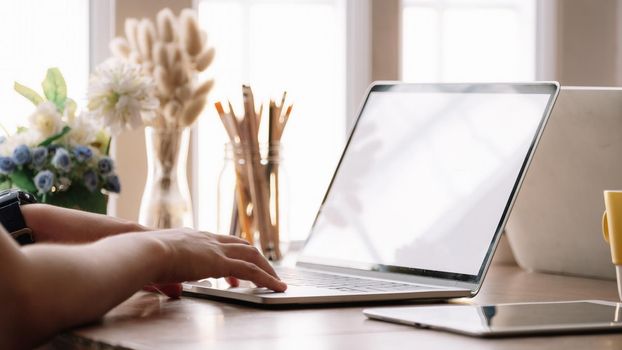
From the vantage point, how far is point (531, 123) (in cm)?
137

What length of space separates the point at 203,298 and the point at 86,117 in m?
0.83

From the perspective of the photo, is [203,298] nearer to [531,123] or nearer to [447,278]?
[447,278]

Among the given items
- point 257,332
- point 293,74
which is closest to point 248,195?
point 257,332

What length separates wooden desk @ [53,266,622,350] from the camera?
0.87 metres

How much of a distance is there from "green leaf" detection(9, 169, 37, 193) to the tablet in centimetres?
101

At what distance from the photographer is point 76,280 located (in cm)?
90

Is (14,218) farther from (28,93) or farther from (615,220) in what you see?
(28,93)

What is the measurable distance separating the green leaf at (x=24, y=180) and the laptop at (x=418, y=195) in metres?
0.57

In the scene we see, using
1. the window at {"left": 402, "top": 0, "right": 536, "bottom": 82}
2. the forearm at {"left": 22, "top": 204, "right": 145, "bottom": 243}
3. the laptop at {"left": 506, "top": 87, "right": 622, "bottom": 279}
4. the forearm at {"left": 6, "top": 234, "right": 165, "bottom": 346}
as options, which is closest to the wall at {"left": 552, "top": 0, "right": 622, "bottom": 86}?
the window at {"left": 402, "top": 0, "right": 536, "bottom": 82}

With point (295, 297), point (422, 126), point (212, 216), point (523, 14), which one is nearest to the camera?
point (295, 297)

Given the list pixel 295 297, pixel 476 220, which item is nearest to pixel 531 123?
pixel 476 220

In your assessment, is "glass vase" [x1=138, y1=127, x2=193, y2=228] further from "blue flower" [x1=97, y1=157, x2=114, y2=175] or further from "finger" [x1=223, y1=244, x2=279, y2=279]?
"finger" [x1=223, y1=244, x2=279, y2=279]

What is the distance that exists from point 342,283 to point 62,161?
733 millimetres

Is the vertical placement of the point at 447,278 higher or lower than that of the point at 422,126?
lower
